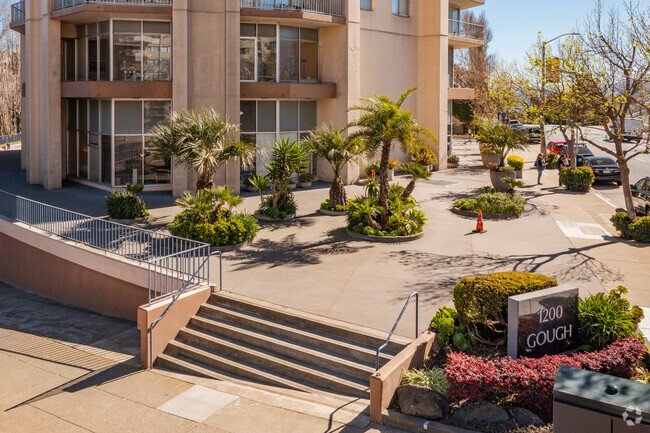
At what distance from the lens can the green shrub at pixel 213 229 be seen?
19.4m

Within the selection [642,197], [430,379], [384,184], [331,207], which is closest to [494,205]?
[384,184]

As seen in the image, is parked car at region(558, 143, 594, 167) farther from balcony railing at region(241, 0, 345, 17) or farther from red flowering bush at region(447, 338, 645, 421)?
red flowering bush at region(447, 338, 645, 421)

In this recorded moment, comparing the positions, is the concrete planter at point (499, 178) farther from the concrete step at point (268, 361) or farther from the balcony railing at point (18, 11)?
the balcony railing at point (18, 11)

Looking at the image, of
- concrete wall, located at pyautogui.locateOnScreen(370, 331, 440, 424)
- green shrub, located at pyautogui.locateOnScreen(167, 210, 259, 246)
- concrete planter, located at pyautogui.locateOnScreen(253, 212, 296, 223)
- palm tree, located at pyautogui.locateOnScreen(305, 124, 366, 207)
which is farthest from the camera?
palm tree, located at pyautogui.locateOnScreen(305, 124, 366, 207)

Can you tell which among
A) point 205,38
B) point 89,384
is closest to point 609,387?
point 89,384

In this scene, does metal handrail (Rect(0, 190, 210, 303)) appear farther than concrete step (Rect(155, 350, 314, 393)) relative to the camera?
Yes

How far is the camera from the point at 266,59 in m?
30.7

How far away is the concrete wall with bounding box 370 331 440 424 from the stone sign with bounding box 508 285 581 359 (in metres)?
1.47

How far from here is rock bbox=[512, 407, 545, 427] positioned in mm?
9914

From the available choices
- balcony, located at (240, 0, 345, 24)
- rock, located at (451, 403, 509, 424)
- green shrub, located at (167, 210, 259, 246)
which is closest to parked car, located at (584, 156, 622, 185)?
balcony, located at (240, 0, 345, 24)

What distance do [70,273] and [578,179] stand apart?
23192 mm

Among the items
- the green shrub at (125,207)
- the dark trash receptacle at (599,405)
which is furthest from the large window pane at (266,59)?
the dark trash receptacle at (599,405)

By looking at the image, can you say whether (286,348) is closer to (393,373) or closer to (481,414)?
(393,373)

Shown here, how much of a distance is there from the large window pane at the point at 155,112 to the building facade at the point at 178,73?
44 millimetres
